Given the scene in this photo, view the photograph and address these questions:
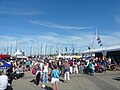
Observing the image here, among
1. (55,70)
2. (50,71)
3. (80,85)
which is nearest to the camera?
(55,70)

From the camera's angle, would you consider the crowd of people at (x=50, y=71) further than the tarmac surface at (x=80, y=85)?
No

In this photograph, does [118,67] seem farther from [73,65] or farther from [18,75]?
[18,75]

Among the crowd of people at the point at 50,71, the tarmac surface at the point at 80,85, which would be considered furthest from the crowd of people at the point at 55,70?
the tarmac surface at the point at 80,85

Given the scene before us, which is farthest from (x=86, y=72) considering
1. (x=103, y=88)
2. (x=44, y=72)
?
(x=103, y=88)

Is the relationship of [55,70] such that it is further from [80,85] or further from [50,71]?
[50,71]

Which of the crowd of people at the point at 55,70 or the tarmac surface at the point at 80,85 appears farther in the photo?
the tarmac surface at the point at 80,85

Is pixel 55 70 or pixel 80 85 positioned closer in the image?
pixel 55 70

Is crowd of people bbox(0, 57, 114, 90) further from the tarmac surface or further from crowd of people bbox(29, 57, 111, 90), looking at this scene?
the tarmac surface

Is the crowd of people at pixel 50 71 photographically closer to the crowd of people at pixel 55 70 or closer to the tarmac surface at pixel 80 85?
the crowd of people at pixel 55 70

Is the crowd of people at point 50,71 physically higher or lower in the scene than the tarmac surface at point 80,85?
higher

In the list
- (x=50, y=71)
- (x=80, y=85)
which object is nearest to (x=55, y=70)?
(x=80, y=85)

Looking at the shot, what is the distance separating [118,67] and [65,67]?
14.1 metres

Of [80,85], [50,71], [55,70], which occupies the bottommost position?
[80,85]

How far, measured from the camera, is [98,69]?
27.2 m
